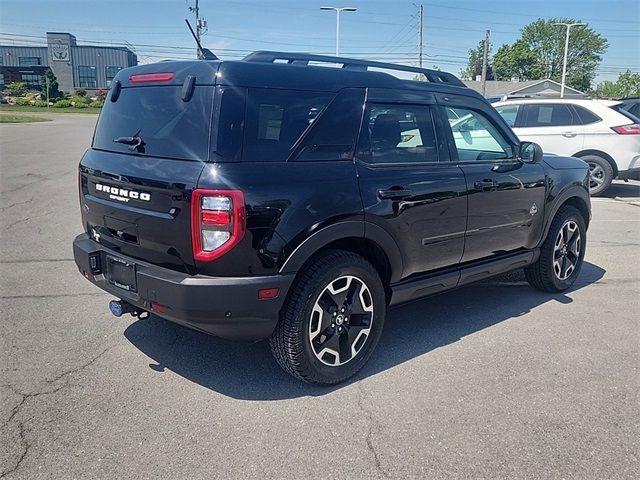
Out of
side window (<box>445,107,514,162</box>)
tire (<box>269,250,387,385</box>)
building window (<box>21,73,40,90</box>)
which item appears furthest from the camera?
building window (<box>21,73,40,90</box>)

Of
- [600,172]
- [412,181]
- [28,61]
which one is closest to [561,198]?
[412,181]

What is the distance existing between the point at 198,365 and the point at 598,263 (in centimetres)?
501

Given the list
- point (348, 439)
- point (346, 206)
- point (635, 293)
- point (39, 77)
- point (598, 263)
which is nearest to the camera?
point (348, 439)

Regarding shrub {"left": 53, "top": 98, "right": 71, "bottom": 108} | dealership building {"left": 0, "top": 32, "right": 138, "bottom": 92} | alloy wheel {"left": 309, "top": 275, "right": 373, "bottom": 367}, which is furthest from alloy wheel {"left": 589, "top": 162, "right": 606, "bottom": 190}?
dealership building {"left": 0, "top": 32, "right": 138, "bottom": 92}

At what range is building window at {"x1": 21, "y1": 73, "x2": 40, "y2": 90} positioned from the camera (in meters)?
85.8

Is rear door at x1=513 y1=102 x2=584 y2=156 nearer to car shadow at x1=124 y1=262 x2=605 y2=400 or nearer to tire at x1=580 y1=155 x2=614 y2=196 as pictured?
tire at x1=580 y1=155 x2=614 y2=196

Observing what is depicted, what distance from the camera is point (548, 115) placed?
1103cm

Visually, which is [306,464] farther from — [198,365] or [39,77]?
[39,77]

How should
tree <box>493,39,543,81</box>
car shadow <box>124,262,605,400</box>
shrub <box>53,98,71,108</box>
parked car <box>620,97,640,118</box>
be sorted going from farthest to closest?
1. tree <box>493,39,543,81</box>
2. shrub <box>53,98,71,108</box>
3. parked car <box>620,97,640,118</box>
4. car shadow <box>124,262,605,400</box>

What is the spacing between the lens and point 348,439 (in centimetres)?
284

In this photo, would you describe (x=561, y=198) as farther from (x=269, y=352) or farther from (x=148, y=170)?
(x=148, y=170)

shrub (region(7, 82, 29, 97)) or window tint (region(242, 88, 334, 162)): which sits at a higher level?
shrub (region(7, 82, 29, 97))

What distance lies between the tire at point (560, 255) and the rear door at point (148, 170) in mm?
3533

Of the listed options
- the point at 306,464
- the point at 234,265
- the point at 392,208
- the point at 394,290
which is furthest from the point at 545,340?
the point at 234,265
